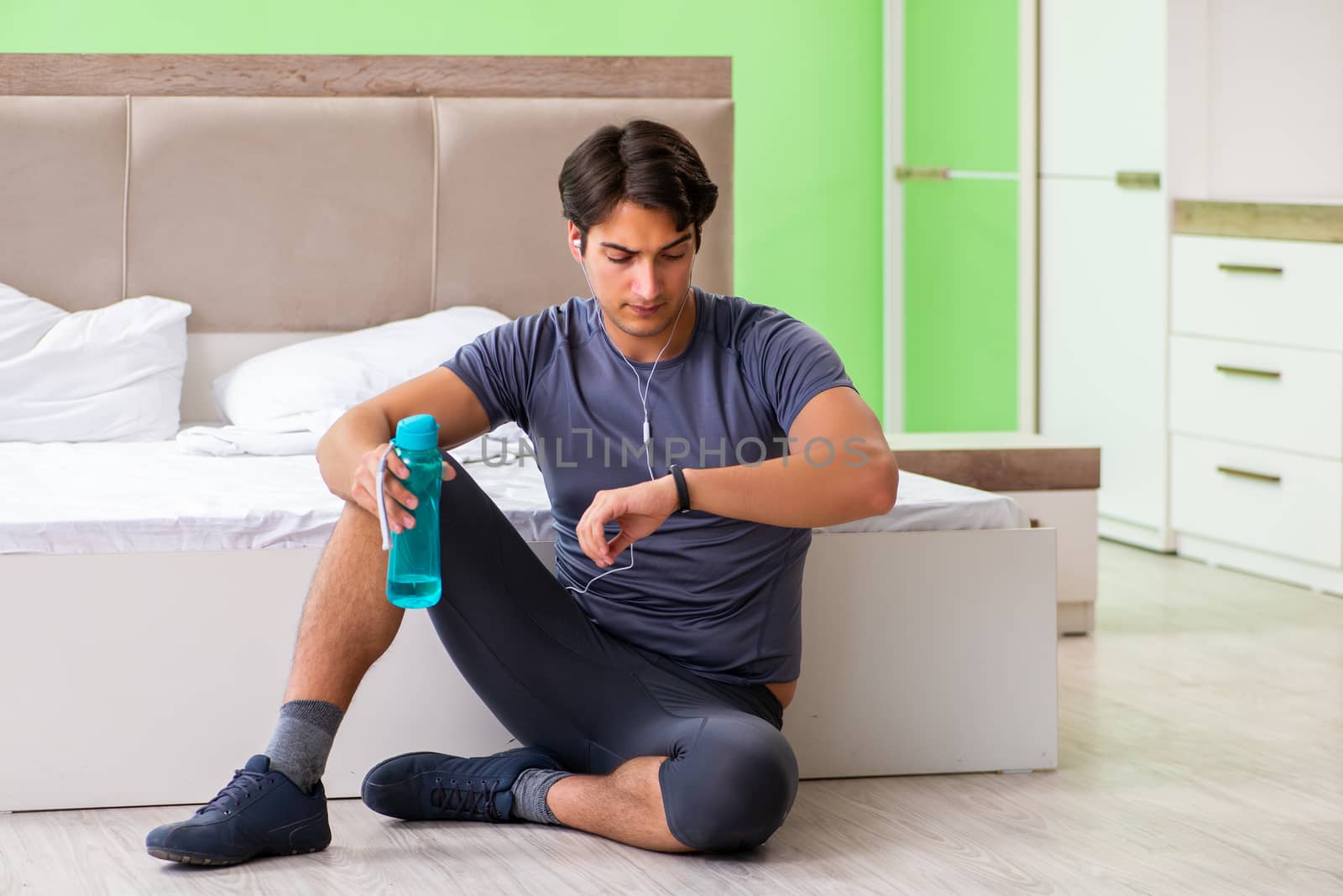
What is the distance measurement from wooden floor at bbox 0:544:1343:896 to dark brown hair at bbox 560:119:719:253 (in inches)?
27.9

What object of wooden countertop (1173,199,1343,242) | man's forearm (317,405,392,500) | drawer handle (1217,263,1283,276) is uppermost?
wooden countertop (1173,199,1343,242)

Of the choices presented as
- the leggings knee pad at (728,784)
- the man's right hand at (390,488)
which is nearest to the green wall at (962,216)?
the leggings knee pad at (728,784)

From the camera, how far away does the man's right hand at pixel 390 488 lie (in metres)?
1.66

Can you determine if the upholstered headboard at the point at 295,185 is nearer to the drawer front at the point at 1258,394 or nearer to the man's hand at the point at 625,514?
the drawer front at the point at 1258,394

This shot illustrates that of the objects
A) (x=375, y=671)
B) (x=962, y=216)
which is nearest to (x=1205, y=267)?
(x=962, y=216)

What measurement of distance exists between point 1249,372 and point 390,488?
7.98 feet

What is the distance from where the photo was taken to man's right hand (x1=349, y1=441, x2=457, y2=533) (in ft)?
5.44

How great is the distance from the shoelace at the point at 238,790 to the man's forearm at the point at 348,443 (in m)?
0.32

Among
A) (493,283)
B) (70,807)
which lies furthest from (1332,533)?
(70,807)

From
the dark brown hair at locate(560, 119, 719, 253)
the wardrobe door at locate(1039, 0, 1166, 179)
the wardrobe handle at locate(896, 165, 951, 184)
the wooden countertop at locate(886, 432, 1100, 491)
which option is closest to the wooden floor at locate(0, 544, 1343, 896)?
the wooden countertop at locate(886, 432, 1100, 491)

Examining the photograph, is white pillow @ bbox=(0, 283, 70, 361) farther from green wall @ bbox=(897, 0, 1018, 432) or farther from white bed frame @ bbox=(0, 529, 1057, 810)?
green wall @ bbox=(897, 0, 1018, 432)

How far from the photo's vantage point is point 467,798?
188cm

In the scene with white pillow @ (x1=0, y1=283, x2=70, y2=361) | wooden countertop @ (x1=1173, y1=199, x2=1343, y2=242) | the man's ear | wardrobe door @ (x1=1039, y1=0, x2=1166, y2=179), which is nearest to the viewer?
the man's ear

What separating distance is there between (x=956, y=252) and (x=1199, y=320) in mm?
978
